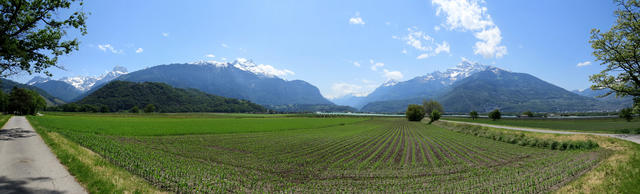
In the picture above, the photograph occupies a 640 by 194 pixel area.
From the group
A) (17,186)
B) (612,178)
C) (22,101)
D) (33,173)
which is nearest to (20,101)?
(22,101)

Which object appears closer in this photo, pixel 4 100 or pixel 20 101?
pixel 20 101

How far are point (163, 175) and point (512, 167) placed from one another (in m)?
23.3

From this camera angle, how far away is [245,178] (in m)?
13.4

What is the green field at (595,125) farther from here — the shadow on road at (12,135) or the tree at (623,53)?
the shadow on road at (12,135)

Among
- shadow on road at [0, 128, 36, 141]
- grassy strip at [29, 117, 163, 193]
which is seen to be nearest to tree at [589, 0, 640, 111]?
grassy strip at [29, 117, 163, 193]

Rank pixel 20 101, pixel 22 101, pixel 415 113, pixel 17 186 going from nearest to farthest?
pixel 17 186 → pixel 20 101 → pixel 22 101 → pixel 415 113

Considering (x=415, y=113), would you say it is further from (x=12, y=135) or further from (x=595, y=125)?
(x=12, y=135)

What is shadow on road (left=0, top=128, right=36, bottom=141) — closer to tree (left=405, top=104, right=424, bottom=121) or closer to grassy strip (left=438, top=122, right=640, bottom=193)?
grassy strip (left=438, top=122, right=640, bottom=193)

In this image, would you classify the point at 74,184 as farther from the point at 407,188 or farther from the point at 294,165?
the point at 407,188

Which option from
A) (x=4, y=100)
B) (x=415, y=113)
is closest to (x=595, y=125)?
(x=415, y=113)

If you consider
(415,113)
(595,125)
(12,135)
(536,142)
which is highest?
(415,113)

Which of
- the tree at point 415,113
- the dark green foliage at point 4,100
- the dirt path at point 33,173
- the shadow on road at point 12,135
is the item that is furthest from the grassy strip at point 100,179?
the dark green foliage at point 4,100

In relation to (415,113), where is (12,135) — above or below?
below

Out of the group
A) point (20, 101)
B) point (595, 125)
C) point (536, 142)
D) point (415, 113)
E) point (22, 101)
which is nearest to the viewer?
point (536, 142)
